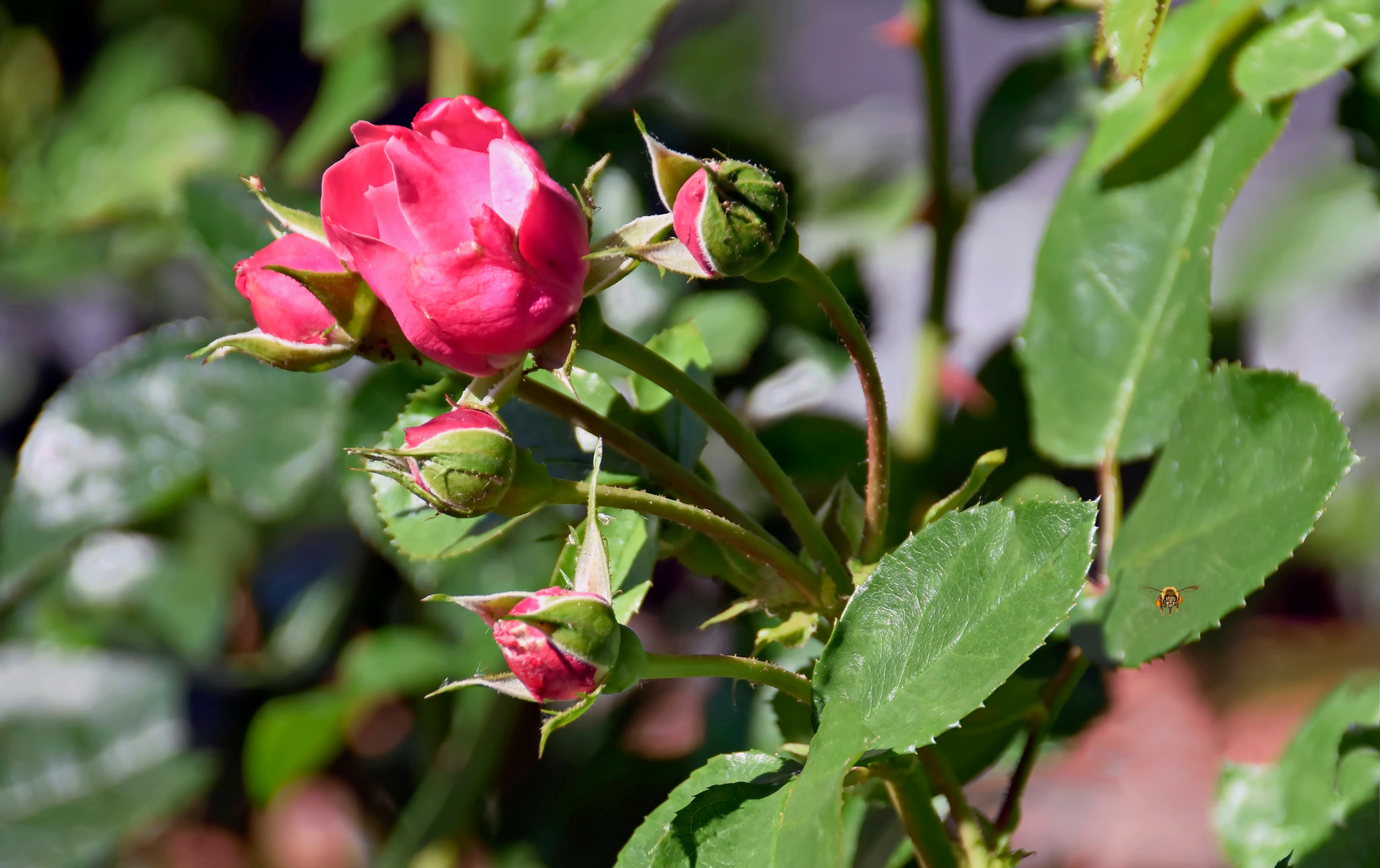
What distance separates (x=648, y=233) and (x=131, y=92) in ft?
5.11

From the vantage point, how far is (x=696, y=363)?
62cm

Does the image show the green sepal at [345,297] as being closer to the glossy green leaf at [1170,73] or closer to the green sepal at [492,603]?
the green sepal at [492,603]

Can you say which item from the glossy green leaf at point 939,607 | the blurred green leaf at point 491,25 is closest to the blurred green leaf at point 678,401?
the glossy green leaf at point 939,607

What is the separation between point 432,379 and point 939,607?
50 cm

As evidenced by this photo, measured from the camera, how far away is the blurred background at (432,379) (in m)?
0.99

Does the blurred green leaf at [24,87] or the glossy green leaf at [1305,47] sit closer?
the glossy green leaf at [1305,47]

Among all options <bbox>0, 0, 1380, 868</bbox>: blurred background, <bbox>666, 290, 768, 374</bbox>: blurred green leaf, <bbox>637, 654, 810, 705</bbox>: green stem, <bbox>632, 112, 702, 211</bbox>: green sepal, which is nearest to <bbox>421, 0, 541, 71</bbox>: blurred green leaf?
<bbox>0, 0, 1380, 868</bbox>: blurred background

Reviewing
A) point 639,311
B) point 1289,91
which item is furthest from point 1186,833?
point 1289,91

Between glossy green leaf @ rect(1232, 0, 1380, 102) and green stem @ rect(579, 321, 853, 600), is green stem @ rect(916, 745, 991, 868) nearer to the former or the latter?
green stem @ rect(579, 321, 853, 600)

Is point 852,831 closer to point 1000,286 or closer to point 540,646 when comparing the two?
point 540,646

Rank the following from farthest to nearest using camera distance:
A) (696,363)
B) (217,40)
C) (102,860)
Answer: (217,40), (102,860), (696,363)

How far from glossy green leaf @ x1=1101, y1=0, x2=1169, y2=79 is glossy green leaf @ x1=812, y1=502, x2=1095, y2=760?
0.20m

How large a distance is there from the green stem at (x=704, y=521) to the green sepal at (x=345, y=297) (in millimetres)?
103

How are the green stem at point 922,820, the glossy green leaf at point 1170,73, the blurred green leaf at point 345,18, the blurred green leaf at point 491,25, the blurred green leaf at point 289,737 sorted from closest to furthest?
the green stem at point 922,820 → the glossy green leaf at point 1170,73 → the blurred green leaf at point 491,25 → the blurred green leaf at point 345,18 → the blurred green leaf at point 289,737
